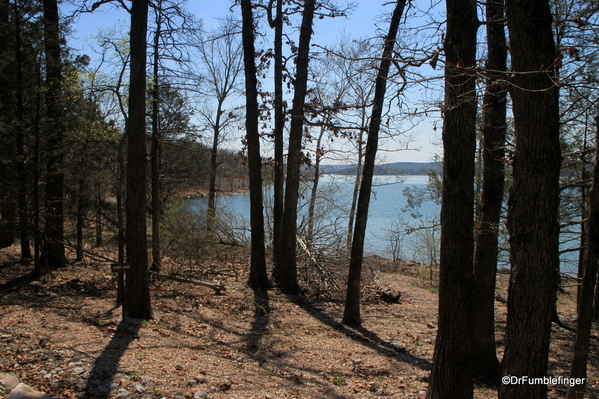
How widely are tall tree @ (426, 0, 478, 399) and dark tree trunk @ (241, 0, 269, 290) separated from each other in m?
7.65

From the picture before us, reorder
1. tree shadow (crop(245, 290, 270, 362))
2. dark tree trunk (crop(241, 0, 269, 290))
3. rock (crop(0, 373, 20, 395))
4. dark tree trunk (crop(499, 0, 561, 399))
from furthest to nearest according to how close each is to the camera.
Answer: dark tree trunk (crop(241, 0, 269, 290)) < tree shadow (crop(245, 290, 270, 362)) < rock (crop(0, 373, 20, 395)) < dark tree trunk (crop(499, 0, 561, 399))

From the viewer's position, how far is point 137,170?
7559 millimetres

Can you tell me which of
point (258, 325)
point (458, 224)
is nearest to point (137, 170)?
point (258, 325)

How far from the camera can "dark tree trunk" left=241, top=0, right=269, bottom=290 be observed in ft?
37.7

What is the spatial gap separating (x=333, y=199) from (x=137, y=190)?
11.1 meters

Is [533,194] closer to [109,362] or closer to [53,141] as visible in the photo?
[109,362]

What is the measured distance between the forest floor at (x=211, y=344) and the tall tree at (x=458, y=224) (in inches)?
57.3

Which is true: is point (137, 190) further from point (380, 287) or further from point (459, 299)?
point (380, 287)

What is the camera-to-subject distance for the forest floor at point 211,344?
516 centimetres

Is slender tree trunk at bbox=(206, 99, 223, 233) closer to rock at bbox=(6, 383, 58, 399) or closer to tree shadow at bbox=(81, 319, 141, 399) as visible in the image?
tree shadow at bbox=(81, 319, 141, 399)

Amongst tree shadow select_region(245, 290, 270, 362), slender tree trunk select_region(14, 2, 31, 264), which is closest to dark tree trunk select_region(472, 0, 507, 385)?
tree shadow select_region(245, 290, 270, 362)

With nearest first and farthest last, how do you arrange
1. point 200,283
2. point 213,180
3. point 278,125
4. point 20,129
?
1. point 20,129
2. point 200,283
3. point 278,125
4. point 213,180

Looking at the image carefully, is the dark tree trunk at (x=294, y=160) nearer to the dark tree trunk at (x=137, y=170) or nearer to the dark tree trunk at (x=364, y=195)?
the dark tree trunk at (x=364, y=195)

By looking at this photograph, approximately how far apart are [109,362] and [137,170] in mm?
3396
